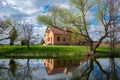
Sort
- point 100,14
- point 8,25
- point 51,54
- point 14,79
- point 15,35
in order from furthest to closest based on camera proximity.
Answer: point 15,35 → point 8,25 → point 51,54 → point 100,14 → point 14,79

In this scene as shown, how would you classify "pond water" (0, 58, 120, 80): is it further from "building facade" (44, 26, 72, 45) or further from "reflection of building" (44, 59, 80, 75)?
"building facade" (44, 26, 72, 45)

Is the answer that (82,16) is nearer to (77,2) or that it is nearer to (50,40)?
(77,2)

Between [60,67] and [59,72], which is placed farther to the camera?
[60,67]

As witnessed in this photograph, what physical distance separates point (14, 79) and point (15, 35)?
134ft

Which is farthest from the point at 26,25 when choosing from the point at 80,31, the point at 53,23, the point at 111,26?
the point at 111,26

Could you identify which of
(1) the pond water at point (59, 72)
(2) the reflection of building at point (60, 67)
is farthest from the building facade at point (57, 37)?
(1) the pond water at point (59, 72)

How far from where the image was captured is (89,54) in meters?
50.2

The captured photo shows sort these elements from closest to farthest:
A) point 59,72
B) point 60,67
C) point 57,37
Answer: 1. point 59,72
2. point 60,67
3. point 57,37

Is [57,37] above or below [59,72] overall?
above

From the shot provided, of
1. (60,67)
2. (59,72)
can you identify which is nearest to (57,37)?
(60,67)

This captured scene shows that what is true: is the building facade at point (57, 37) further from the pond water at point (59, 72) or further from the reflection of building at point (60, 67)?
the pond water at point (59, 72)

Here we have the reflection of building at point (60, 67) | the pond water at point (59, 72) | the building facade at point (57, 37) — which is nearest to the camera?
the pond water at point (59, 72)

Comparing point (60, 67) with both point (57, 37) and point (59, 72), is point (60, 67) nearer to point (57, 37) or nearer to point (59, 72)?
point (59, 72)

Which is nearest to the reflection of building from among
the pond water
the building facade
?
the pond water
